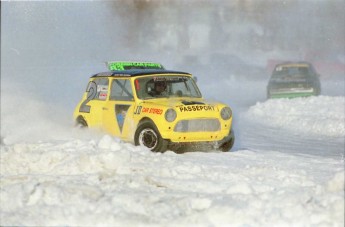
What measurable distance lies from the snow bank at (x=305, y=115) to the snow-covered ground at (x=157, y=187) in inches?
148

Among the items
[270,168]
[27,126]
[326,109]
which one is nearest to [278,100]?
[326,109]

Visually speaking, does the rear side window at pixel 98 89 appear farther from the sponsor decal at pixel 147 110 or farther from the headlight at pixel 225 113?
the headlight at pixel 225 113

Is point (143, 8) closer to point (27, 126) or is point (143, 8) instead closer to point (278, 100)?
point (278, 100)

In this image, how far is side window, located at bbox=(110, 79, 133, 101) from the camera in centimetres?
1071

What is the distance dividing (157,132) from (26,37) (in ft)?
72.7

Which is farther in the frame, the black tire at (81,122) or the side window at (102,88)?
the black tire at (81,122)

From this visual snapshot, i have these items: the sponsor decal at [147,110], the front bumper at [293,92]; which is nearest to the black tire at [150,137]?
the sponsor decal at [147,110]

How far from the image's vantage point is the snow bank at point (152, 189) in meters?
5.84

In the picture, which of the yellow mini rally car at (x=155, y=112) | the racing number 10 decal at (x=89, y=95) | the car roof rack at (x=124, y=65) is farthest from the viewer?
the car roof rack at (x=124, y=65)

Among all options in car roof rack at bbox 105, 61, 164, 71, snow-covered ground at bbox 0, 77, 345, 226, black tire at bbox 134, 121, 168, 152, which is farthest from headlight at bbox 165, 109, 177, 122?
car roof rack at bbox 105, 61, 164, 71

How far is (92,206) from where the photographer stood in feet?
20.1

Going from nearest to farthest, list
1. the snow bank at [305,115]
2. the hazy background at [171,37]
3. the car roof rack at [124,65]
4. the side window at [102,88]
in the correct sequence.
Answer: the side window at [102,88]
the car roof rack at [124,65]
the snow bank at [305,115]
the hazy background at [171,37]

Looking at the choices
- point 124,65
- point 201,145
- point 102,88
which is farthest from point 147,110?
point 124,65

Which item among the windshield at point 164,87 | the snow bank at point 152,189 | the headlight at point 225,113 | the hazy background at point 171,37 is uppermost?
the hazy background at point 171,37
